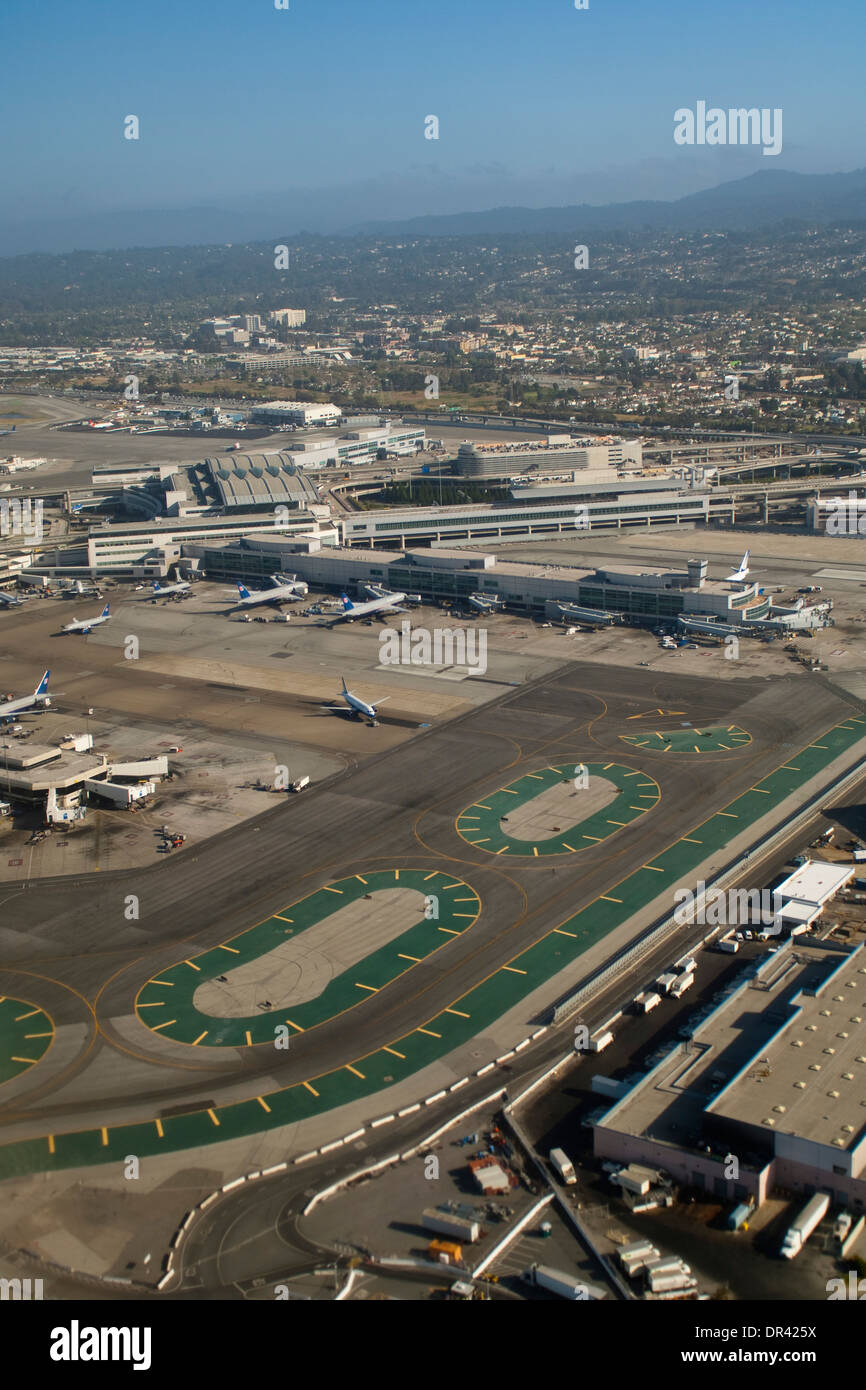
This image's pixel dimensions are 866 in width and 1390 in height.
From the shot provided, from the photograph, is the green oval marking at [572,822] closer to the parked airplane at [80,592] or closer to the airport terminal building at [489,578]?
the airport terminal building at [489,578]

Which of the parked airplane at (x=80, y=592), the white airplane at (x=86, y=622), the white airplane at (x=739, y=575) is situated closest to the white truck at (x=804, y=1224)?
the white airplane at (x=739, y=575)

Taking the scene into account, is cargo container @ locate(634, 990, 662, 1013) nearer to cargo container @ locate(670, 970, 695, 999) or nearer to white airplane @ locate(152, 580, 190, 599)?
cargo container @ locate(670, 970, 695, 999)

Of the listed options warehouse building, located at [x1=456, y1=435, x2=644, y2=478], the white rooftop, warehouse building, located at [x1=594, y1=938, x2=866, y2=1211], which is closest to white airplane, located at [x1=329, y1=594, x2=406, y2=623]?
warehouse building, located at [x1=456, y1=435, x2=644, y2=478]

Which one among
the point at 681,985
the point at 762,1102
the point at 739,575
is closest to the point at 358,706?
the point at 681,985

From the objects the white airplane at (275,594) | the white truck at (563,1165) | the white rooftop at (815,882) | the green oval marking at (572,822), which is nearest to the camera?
the white truck at (563,1165)

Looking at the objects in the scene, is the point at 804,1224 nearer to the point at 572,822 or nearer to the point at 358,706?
the point at 572,822

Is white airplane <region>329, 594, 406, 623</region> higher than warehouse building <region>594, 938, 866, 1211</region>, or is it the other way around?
white airplane <region>329, 594, 406, 623</region>
